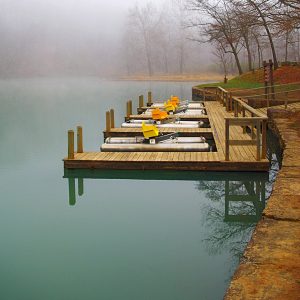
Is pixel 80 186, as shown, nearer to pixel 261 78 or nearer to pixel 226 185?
pixel 226 185

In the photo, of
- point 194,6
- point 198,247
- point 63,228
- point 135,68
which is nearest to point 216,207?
point 198,247

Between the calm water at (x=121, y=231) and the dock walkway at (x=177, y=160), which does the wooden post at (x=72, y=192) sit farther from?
the dock walkway at (x=177, y=160)

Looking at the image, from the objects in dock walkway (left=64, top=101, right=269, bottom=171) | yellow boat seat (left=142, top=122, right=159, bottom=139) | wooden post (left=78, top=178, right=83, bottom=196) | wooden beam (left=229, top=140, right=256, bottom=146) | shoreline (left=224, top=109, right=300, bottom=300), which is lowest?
wooden post (left=78, top=178, right=83, bottom=196)

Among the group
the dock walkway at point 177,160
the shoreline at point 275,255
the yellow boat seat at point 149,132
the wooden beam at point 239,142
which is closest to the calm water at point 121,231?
the dock walkway at point 177,160

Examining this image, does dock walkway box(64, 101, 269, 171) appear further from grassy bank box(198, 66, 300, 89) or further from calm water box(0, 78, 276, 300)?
grassy bank box(198, 66, 300, 89)

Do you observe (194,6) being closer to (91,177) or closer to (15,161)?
(15,161)

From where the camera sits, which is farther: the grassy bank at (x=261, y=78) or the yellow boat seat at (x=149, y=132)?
the grassy bank at (x=261, y=78)

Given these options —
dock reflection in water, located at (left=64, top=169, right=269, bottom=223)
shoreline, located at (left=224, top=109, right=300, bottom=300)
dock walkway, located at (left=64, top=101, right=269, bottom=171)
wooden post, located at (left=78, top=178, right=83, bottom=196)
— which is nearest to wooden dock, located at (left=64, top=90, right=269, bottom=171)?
dock walkway, located at (left=64, top=101, right=269, bottom=171)

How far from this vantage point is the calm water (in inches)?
230

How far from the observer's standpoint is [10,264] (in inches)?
260

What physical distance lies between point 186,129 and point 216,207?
666 cm

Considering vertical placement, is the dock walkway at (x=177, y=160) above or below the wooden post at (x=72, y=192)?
above

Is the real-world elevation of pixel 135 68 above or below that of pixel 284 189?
above

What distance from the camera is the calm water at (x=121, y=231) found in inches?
230
